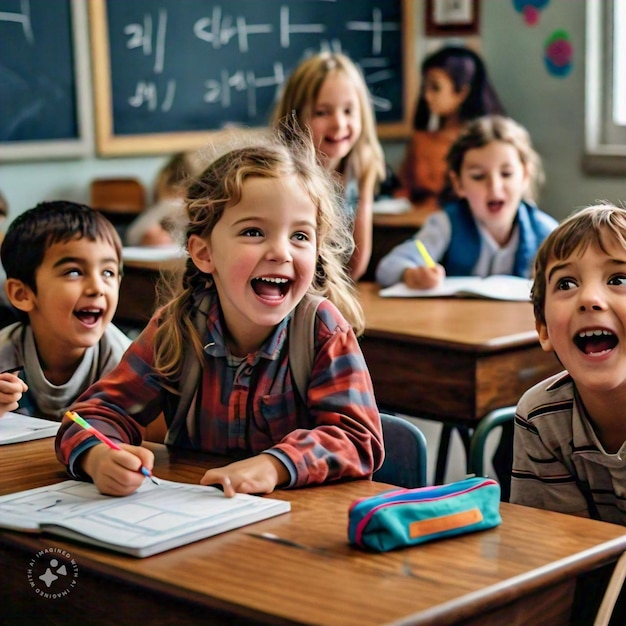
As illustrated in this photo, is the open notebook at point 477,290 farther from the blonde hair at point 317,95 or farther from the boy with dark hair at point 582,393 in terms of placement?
the boy with dark hair at point 582,393

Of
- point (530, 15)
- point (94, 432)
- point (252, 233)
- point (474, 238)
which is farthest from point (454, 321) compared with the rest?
point (530, 15)

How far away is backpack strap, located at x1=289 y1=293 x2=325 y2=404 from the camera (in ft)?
5.41

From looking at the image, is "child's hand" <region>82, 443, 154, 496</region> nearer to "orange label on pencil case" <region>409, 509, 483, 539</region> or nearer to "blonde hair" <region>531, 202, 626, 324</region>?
"orange label on pencil case" <region>409, 509, 483, 539</region>

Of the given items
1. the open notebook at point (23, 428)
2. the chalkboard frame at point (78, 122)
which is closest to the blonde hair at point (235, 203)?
the open notebook at point (23, 428)

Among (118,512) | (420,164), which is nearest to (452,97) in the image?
(420,164)

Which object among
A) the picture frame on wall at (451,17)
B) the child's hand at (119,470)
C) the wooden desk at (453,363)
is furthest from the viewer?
the picture frame on wall at (451,17)

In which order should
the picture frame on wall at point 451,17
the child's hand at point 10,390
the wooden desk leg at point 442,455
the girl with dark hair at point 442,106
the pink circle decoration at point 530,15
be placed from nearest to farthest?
1. the child's hand at point 10,390
2. the wooden desk leg at point 442,455
3. the girl with dark hair at point 442,106
4. the pink circle decoration at point 530,15
5. the picture frame on wall at point 451,17

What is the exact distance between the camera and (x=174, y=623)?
1110 mm

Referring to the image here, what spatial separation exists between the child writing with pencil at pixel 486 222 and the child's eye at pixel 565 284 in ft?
5.04

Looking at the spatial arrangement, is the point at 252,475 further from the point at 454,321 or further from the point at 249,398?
the point at 454,321

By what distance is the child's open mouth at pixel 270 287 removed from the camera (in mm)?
1646

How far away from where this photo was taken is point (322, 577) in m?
1.11

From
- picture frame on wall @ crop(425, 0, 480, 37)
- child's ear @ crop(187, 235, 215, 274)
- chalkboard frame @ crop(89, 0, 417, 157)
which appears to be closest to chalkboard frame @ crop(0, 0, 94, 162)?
chalkboard frame @ crop(89, 0, 417, 157)

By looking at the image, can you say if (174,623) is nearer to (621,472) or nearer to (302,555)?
(302,555)
